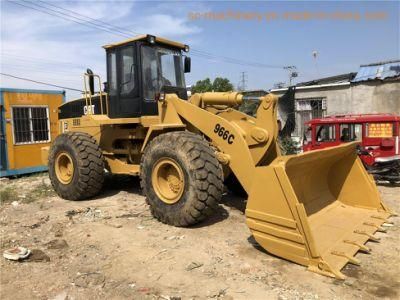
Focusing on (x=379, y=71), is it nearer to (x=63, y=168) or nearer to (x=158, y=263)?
(x=63, y=168)

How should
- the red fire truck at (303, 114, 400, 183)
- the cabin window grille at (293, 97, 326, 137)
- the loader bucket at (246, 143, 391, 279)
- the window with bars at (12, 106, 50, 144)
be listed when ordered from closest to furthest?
1. the loader bucket at (246, 143, 391, 279)
2. the red fire truck at (303, 114, 400, 183)
3. the window with bars at (12, 106, 50, 144)
4. the cabin window grille at (293, 97, 326, 137)

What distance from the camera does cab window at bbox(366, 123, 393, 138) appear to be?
30.2ft

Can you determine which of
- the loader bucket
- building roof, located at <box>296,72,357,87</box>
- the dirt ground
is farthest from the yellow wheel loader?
building roof, located at <box>296,72,357,87</box>

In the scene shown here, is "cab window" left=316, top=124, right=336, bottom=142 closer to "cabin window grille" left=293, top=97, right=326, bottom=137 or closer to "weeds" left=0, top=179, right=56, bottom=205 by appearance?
"weeds" left=0, top=179, right=56, bottom=205

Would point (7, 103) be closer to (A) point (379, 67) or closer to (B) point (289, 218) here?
(B) point (289, 218)

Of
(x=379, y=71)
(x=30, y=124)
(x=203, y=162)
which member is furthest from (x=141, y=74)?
(x=379, y=71)

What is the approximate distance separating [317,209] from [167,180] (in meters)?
2.16

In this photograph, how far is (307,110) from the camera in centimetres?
1764

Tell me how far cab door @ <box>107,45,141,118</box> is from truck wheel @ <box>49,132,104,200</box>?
0.73m

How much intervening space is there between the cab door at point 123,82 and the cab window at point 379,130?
553cm

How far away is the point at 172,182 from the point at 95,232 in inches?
49.4

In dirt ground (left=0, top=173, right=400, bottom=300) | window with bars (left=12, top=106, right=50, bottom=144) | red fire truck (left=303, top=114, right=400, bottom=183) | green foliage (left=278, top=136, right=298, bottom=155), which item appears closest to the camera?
dirt ground (left=0, top=173, right=400, bottom=300)

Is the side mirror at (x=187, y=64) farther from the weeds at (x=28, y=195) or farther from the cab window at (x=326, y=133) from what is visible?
the cab window at (x=326, y=133)

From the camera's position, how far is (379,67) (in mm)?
16531
